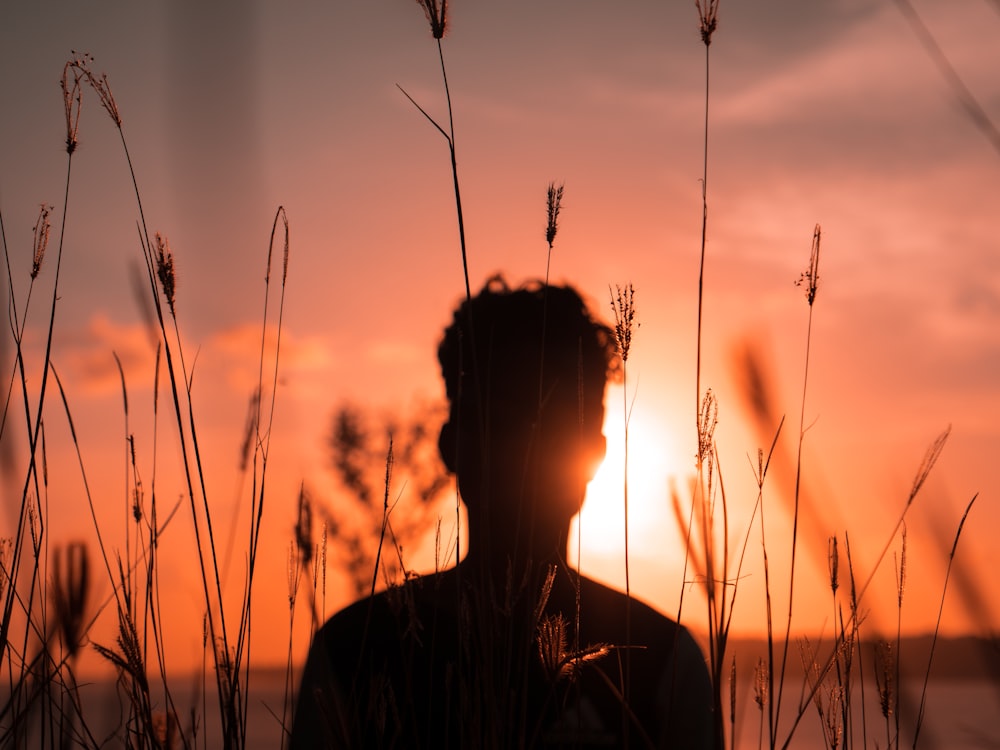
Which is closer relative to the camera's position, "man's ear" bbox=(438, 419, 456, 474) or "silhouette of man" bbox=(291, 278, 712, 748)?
"silhouette of man" bbox=(291, 278, 712, 748)

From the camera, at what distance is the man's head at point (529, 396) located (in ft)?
5.26

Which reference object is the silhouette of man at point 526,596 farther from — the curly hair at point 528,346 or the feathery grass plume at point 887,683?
the feathery grass plume at point 887,683

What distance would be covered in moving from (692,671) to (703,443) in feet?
2.22

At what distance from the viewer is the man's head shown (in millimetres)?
1603

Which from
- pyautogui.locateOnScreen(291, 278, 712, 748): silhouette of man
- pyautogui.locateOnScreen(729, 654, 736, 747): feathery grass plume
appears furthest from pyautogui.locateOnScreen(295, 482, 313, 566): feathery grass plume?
pyautogui.locateOnScreen(729, 654, 736, 747): feathery grass plume

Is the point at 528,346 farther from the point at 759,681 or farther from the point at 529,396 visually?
the point at 759,681

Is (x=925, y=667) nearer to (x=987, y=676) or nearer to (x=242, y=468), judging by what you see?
(x=987, y=676)

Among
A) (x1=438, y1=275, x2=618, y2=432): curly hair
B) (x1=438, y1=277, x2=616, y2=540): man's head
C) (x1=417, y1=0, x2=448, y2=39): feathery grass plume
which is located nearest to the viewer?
(x1=417, y1=0, x2=448, y2=39): feathery grass plume

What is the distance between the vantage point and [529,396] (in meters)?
1.76

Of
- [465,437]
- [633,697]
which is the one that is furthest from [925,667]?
[465,437]

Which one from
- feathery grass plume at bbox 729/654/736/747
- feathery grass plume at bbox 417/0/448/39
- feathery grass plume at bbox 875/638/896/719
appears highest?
feathery grass plume at bbox 417/0/448/39

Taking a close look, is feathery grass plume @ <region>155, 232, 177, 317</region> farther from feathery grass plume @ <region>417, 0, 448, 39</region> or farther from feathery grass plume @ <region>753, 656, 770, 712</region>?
feathery grass plume @ <region>753, 656, 770, 712</region>

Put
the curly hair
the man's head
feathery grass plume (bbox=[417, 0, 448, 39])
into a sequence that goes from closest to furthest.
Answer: feathery grass plume (bbox=[417, 0, 448, 39]), the man's head, the curly hair

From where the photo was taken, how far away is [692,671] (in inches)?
63.2
